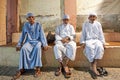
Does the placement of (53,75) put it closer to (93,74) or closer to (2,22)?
(93,74)

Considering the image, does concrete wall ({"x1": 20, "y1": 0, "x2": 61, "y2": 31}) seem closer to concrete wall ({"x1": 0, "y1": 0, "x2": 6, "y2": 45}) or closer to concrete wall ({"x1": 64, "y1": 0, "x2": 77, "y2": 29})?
concrete wall ({"x1": 64, "y1": 0, "x2": 77, "y2": 29})

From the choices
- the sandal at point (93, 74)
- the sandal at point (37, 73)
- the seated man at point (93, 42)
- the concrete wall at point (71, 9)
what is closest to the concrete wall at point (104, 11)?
the concrete wall at point (71, 9)

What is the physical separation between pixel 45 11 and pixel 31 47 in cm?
220

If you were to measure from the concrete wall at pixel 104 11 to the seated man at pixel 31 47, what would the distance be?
2.03m

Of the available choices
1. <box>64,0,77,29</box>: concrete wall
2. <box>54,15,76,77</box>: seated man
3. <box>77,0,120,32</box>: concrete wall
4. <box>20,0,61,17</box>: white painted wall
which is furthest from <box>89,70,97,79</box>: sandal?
<box>20,0,61,17</box>: white painted wall

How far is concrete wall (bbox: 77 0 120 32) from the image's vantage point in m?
6.70

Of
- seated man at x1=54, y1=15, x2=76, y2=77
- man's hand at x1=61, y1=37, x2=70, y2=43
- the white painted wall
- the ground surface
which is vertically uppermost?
the white painted wall

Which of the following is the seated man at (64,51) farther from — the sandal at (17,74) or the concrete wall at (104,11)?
the concrete wall at (104,11)

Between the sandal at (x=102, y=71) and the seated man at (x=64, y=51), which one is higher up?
the seated man at (x=64, y=51)

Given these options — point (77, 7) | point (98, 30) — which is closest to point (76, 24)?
point (77, 7)

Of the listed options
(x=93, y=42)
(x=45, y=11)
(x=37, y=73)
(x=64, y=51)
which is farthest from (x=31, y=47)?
(x=45, y=11)

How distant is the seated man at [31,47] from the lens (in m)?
4.84

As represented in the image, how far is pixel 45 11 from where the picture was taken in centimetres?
685

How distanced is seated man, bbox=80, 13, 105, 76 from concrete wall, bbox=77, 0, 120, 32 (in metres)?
1.58
